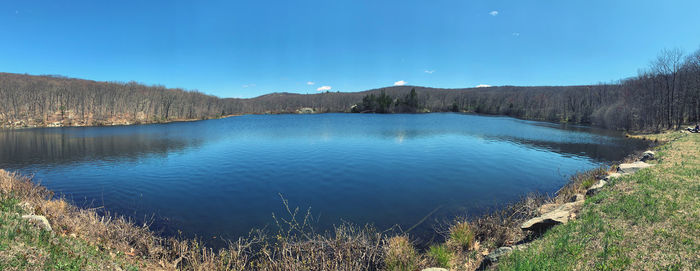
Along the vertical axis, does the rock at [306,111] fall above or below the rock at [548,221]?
above

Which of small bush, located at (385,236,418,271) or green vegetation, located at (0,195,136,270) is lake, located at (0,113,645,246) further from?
green vegetation, located at (0,195,136,270)

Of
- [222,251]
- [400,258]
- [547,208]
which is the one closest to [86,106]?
[222,251]

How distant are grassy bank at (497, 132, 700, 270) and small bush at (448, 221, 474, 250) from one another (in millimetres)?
2265

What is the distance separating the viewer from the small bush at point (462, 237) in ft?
30.3

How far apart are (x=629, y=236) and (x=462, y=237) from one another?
164 inches

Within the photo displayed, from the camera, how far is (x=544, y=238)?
749cm

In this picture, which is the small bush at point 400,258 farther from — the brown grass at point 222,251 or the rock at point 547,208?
the rock at point 547,208

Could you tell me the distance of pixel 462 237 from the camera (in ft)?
30.9

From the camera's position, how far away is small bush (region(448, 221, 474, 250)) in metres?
9.25

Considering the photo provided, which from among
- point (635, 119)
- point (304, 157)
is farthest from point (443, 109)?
point (304, 157)

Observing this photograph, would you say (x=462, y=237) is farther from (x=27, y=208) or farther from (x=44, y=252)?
(x=27, y=208)

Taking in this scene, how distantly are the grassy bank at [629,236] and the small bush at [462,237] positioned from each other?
2265 millimetres

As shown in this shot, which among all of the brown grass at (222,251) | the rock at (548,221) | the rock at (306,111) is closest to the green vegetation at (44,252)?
the brown grass at (222,251)

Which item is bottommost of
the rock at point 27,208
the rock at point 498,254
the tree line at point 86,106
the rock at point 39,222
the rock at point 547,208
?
the rock at point 547,208
